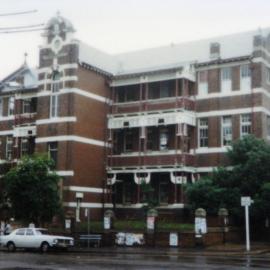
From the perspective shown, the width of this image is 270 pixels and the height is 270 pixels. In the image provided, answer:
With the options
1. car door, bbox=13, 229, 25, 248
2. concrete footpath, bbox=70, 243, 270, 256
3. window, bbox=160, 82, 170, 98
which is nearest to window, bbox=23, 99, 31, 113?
window, bbox=160, 82, 170, 98

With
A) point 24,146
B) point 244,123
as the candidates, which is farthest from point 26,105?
point 244,123

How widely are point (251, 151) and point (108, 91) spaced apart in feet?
47.1

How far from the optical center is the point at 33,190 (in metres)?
36.8

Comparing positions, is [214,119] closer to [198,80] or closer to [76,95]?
[198,80]

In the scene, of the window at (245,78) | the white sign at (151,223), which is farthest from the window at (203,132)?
the white sign at (151,223)

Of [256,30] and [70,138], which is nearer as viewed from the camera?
[70,138]

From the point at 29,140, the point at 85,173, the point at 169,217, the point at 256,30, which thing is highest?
the point at 256,30

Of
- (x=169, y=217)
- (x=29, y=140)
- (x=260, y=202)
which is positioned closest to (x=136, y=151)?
(x=169, y=217)

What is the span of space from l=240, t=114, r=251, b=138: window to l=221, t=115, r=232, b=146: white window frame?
92 cm

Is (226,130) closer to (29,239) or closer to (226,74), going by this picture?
(226,74)

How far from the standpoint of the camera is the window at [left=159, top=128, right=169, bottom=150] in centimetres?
4481

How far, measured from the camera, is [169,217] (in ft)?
140

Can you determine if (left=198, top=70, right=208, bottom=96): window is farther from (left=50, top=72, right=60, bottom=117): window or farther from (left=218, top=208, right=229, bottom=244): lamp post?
(left=218, top=208, right=229, bottom=244): lamp post

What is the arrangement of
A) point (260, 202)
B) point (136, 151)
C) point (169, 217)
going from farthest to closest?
point (136, 151), point (169, 217), point (260, 202)
